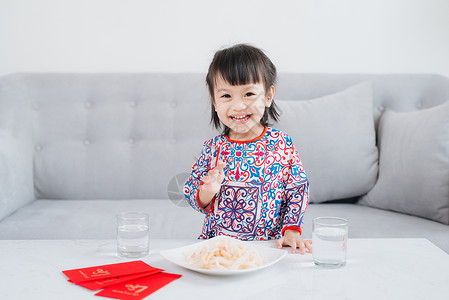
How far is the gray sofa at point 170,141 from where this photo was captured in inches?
73.4

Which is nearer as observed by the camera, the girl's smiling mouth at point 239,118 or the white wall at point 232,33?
the girl's smiling mouth at point 239,118

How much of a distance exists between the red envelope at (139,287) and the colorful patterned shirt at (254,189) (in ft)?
1.47

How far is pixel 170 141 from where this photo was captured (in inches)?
86.1

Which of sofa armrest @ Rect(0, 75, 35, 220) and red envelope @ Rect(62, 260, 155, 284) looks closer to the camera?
red envelope @ Rect(62, 260, 155, 284)

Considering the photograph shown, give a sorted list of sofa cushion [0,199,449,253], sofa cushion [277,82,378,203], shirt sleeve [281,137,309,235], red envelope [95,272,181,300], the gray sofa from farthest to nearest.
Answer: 1. sofa cushion [277,82,378,203]
2. the gray sofa
3. sofa cushion [0,199,449,253]
4. shirt sleeve [281,137,309,235]
5. red envelope [95,272,181,300]

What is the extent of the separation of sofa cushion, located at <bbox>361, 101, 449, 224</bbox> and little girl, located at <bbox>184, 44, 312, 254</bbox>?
690 mm

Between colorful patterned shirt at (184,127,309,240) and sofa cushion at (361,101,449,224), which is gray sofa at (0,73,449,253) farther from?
colorful patterned shirt at (184,127,309,240)

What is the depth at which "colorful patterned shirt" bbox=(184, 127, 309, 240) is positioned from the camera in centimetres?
132

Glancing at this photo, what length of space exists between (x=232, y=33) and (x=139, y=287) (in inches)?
74.6

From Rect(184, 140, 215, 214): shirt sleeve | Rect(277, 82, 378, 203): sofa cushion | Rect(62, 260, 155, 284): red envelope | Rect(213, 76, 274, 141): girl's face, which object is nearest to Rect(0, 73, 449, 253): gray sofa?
Rect(277, 82, 378, 203): sofa cushion

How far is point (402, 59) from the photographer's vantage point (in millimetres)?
2502

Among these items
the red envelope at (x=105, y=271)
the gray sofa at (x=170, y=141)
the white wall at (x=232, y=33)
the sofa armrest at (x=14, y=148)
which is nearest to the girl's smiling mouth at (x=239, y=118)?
the red envelope at (x=105, y=271)

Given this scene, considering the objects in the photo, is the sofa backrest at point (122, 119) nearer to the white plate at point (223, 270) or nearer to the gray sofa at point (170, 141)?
the gray sofa at point (170, 141)

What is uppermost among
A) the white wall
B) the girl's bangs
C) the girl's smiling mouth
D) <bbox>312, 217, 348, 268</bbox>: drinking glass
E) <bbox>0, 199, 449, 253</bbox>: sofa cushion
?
the white wall
